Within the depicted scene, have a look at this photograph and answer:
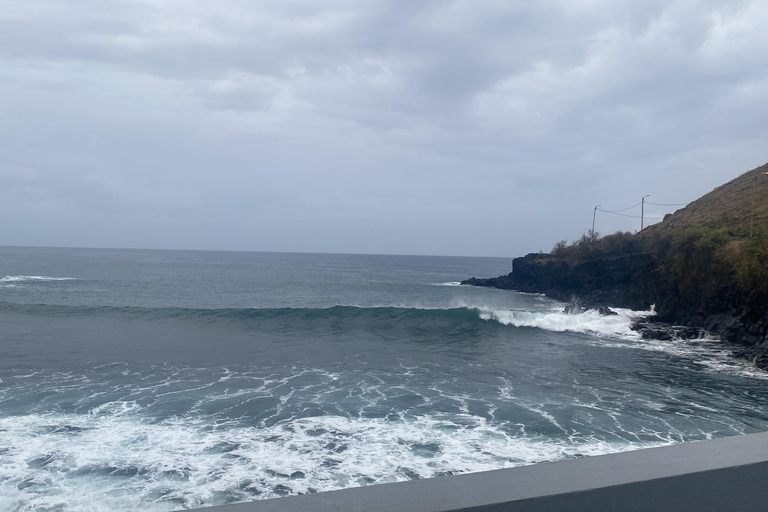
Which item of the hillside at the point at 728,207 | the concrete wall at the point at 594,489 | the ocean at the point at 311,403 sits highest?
the hillside at the point at 728,207

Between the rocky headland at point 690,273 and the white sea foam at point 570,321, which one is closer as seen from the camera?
the rocky headland at point 690,273

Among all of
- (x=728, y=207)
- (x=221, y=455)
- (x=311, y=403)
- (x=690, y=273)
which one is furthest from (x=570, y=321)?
(x=728, y=207)

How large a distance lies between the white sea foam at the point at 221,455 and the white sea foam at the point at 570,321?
53.0 feet

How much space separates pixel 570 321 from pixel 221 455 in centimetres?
2125

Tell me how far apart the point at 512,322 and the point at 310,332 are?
10.4m

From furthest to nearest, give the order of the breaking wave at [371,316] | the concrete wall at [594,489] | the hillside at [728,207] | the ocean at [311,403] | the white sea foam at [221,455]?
the hillside at [728,207], the breaking wave at [371,316], the ocean at [311,403], the white sea foam at [221,455], the concrete wall at [594,489]

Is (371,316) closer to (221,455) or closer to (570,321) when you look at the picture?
(570,321)

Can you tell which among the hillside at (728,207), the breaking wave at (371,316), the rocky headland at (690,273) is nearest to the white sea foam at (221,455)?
the rocky headland at (690,273)

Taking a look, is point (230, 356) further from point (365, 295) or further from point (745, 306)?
point (365, 295)

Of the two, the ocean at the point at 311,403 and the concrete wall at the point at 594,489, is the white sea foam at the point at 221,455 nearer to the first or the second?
the ocean at the point at 311,403

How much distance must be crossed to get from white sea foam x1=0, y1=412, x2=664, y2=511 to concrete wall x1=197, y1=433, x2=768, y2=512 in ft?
15.9

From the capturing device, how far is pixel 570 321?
81.9 feet

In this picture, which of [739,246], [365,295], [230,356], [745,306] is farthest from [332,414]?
[365,295]

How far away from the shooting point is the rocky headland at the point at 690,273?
19.6 meters
